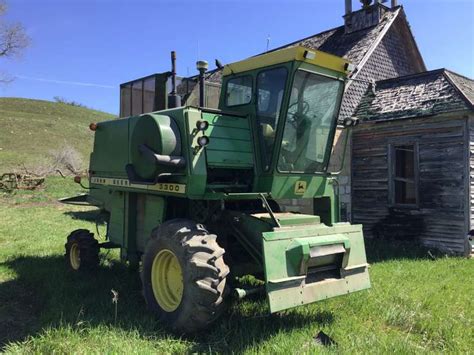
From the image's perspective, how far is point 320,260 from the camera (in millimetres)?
4680

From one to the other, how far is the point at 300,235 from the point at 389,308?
5.43ft

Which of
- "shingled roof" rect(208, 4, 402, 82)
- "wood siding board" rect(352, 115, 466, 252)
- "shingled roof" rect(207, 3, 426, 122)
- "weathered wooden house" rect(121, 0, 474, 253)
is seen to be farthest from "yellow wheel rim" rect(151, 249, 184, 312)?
"shingled roof" rect(208, 4, 402, 82)

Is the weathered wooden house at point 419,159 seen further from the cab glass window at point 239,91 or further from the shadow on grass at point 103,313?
the shadow on grass at point 103,313

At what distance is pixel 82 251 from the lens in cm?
690

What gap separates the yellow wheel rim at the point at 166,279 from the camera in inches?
192

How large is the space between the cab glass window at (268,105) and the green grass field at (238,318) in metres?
1.89

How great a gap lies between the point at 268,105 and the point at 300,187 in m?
1.09

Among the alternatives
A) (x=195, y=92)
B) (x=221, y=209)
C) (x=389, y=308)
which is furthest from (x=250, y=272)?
(x=195, y=92)

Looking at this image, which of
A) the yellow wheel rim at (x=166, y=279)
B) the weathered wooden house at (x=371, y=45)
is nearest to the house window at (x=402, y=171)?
the weathered wooden house at (x=371, y=45)

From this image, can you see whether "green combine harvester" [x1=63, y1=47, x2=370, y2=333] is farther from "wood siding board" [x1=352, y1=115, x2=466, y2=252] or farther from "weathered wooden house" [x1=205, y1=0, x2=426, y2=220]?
"weathered wooden house" [x1=205, y1=0, x2=426, y2=220]

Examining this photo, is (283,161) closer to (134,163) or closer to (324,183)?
(324,183)

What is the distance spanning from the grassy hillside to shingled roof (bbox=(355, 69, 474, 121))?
71.7 feet

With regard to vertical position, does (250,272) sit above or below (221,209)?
below

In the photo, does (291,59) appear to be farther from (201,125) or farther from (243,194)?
(243,194)
